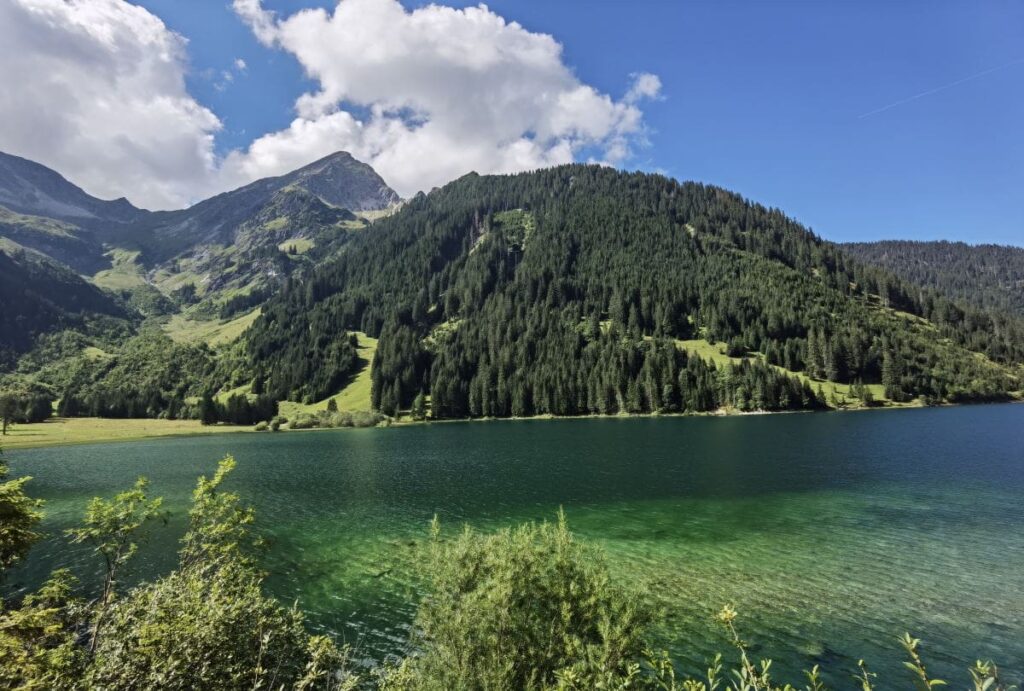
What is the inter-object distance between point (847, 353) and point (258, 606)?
23242 centimetres

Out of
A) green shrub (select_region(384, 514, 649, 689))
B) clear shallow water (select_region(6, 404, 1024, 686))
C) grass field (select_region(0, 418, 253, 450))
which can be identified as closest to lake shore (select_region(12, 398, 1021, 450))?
grass field (select_region(0, 418, 253, 450))

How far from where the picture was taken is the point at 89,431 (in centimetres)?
16838

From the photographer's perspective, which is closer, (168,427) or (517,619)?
(517,619)

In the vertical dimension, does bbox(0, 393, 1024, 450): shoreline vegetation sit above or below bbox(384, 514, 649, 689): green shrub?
below

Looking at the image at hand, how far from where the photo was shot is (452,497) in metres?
58.0

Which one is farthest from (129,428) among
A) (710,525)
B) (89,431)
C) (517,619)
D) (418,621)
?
(517,619)

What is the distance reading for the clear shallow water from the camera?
25.0m

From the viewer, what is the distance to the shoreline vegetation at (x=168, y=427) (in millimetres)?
150875

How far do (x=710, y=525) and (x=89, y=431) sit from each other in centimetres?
20366

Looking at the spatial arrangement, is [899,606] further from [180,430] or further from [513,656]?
[180,430]

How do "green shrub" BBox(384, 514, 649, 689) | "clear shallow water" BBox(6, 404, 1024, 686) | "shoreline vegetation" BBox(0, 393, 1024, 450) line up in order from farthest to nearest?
"shoreline vegetation" BBox(0, 393, 1024, 450)
"clear shallow water" BBox(6, 404, 1024, 686)
"green shrub" BBox(384, 514, 649, 689)

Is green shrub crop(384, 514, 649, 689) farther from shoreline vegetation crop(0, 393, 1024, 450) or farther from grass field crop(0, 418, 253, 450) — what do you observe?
grass field crop(0, 418, 253, 450)

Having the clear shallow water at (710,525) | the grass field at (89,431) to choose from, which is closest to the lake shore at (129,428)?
the grass field at (89,431)

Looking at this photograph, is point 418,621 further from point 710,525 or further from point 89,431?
point 89,431
